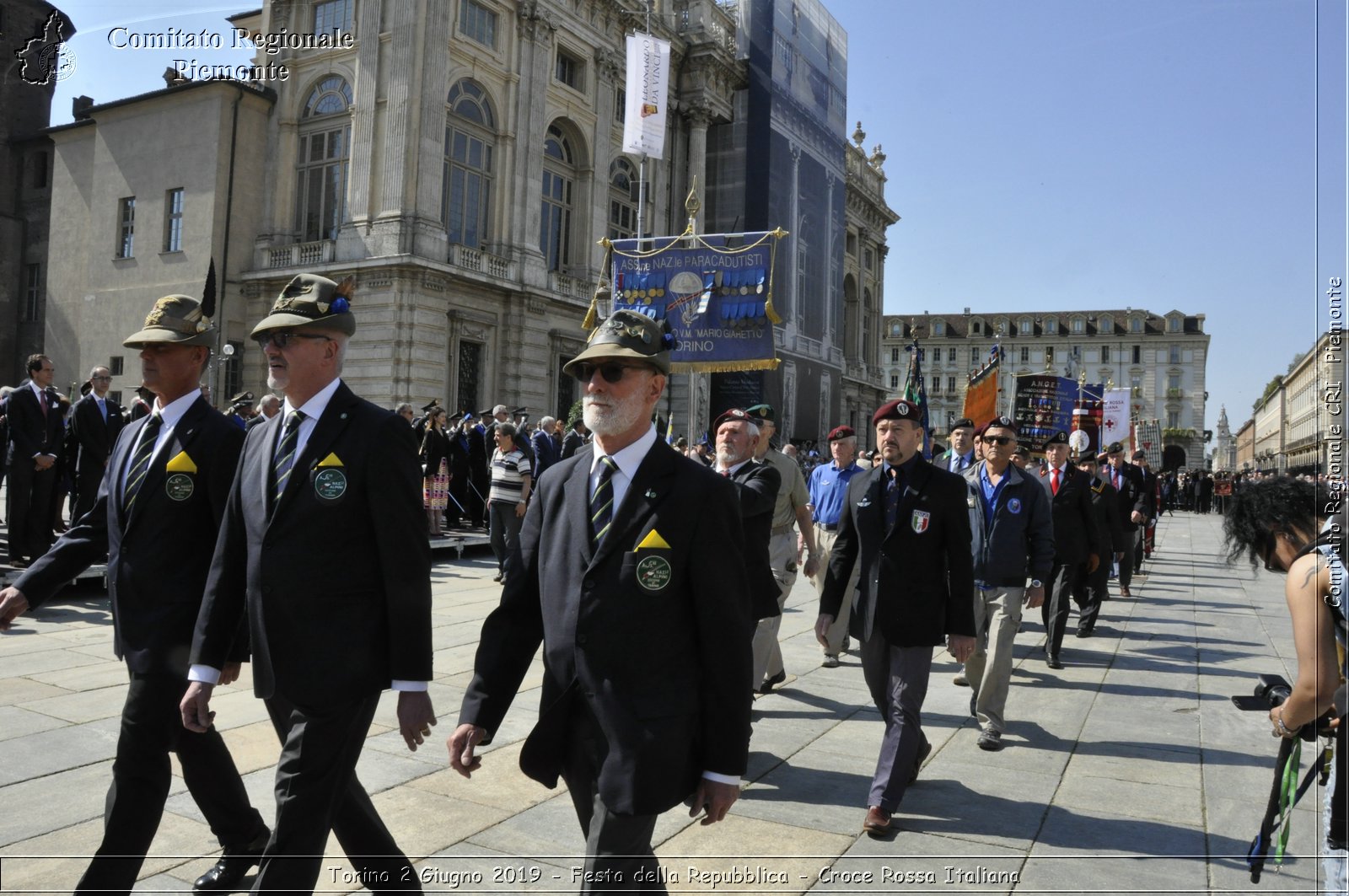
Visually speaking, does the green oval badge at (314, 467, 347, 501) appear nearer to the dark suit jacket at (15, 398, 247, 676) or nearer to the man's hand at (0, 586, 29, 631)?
the dark suit jacket at (15, 398, 247, 676)

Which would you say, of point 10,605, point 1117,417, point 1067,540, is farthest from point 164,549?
point 1117,417

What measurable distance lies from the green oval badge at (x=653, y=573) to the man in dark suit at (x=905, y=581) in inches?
98.4

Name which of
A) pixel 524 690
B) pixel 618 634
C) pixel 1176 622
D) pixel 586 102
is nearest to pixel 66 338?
pixel 586 102

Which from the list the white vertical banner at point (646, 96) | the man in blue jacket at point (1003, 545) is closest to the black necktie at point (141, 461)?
the man in blue jacket at point (1003, 545)

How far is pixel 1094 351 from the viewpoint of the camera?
105 metres

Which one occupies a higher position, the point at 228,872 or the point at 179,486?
the point at 179,486

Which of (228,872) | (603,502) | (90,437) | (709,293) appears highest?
(709,293)

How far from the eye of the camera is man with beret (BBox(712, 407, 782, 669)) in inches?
215

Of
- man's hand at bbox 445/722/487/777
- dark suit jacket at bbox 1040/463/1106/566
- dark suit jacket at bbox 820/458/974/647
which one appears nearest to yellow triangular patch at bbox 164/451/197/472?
man's hand at bbox 445/722/487/777

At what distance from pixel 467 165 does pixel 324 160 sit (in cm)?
387

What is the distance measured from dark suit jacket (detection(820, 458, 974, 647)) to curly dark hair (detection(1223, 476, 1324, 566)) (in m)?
1.89

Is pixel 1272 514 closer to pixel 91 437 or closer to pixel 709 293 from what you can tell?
pixel 709 293

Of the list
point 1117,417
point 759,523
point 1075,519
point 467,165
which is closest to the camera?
point 759,523

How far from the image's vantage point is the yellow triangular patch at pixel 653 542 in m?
2.61
